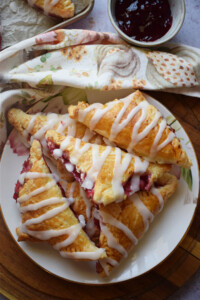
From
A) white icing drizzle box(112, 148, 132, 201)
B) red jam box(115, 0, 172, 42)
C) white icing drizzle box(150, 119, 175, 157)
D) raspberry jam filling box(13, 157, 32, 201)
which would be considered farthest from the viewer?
red jam box(115, 0, 172, 42)

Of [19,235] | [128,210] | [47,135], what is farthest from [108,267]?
[47,135]

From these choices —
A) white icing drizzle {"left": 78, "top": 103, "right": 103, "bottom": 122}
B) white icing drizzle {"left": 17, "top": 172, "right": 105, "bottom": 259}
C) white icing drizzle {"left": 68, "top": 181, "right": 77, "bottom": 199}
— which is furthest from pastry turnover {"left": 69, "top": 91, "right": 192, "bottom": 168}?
white icing drizzle {"left": 17, "top": 172, "right": 105, "bottom": 259}

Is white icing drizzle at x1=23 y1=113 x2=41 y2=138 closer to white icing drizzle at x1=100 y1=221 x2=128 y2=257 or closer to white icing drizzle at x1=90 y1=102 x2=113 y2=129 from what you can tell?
white icing drizzle at x1=90 y1=102 x2=113 y2=129

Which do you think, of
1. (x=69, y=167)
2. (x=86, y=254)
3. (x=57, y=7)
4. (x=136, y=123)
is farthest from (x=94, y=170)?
(x=57, y=7)

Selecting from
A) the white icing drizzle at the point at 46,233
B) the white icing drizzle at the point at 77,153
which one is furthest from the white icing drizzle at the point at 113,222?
the white icing drizzle at the point at 77,153

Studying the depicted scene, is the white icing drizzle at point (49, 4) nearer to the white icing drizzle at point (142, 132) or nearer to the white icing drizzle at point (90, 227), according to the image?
the white icing drizzle at point (142, 132)

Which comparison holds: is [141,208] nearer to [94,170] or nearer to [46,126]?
[94,170]

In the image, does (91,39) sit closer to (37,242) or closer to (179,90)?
(179,90)
